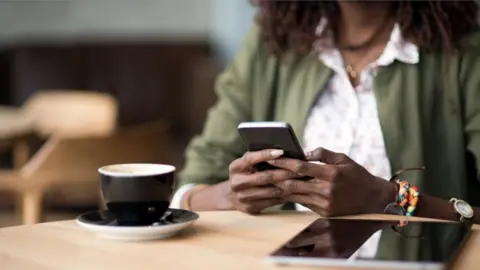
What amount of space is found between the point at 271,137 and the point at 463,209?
364mm

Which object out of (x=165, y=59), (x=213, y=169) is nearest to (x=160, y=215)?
(x=213, y=169)

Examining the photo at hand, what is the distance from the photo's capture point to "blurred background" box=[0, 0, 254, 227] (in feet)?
11.5

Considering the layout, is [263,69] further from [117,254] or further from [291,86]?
[117,254]

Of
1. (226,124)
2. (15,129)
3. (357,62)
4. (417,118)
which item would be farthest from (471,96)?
(15,129)

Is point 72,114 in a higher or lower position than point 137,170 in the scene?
lower

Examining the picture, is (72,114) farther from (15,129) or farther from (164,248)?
(164,248)

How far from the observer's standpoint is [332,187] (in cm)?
122

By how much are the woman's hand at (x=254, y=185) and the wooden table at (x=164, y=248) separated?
68 mm

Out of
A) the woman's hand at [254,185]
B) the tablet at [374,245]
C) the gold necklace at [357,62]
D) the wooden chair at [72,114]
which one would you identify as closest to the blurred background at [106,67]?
the wooden chair at [72,114]

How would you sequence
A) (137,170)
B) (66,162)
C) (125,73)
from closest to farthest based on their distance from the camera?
(137,170)
(66,162)
(125,73)

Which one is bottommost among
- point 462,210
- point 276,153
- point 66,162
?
point 66,162

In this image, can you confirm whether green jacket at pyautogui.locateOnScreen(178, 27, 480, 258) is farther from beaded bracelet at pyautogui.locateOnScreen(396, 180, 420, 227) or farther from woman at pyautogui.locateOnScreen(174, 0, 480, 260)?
beaded bracelet at pyautogui.locateOnScreen(396, 180, 420, 227)

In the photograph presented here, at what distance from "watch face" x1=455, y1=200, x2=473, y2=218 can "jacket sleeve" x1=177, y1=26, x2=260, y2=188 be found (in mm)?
466

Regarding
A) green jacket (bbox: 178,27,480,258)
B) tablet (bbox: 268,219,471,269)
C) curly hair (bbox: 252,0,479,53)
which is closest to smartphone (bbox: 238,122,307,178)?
tablet (bbox: 268,219,471,269)
